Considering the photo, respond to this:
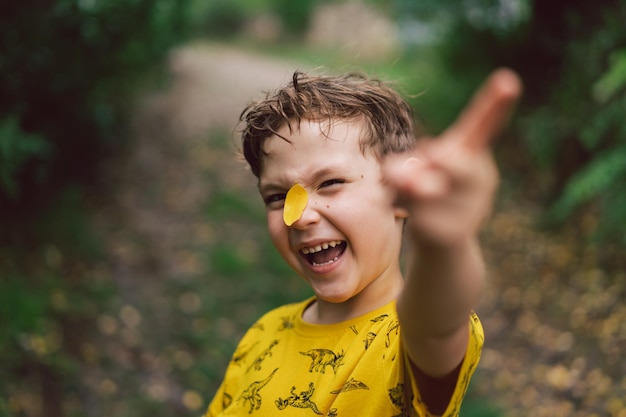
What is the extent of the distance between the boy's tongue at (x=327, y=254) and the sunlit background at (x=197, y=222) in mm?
709

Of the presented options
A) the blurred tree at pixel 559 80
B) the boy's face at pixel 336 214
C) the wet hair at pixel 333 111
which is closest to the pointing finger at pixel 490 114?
the boy's face at pixel 336 214

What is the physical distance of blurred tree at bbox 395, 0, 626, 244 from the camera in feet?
15.4

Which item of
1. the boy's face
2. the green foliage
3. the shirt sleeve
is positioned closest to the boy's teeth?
the boy's face

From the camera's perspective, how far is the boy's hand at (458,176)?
93 cm

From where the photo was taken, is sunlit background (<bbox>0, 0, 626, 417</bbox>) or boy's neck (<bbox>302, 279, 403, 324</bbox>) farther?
sunlit background (<bbox>0, 0, 626, 417</bbox>)

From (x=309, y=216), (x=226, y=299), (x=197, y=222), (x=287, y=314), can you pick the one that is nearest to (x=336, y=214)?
(x=309, y=216)

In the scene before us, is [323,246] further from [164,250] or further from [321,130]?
[164,250]

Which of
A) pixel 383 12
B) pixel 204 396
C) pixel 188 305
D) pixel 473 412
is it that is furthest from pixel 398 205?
pixel 383 12

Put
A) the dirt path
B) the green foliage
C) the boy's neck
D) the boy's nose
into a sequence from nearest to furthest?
1. the boy's nose
2. the boy's neck
3. the green foliage
4. the dirt path

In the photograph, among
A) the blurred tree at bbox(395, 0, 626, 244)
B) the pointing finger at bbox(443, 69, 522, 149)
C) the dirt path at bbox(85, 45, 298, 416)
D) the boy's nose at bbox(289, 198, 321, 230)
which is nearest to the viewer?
the pointing finger at bbox(443, 69, 522, 149)

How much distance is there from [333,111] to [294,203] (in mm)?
257

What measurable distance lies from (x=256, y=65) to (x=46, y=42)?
9561 mm

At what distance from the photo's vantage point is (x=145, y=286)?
204 inches

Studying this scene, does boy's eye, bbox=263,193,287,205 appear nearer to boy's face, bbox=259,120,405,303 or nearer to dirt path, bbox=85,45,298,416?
boy's face, bbox=259,120,405,303
